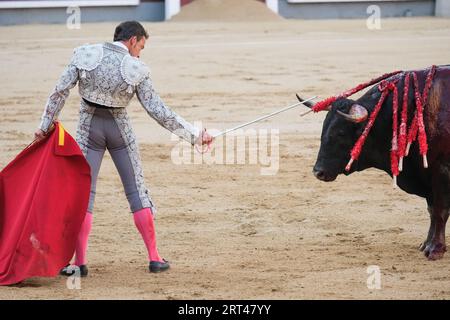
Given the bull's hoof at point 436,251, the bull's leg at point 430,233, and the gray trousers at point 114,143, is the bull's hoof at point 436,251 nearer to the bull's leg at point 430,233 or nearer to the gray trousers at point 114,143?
the bull's leg at point 430,233

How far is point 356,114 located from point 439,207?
0.58m

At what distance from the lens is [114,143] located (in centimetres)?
466

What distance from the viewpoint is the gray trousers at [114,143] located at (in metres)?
4.62

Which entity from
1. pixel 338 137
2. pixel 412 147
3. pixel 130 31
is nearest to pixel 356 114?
pixel 338 137

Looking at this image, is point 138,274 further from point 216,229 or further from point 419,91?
point 419,91

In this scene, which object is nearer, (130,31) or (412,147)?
(130,31)

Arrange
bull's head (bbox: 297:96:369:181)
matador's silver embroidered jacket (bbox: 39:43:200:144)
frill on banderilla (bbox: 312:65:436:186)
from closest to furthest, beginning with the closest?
matador's silver embroidered jacket (bbox: 39:43:200:144) → frill on banderilla (bbox: 312:65:436:186) → bull's head (bbox: 297:96:369:181)

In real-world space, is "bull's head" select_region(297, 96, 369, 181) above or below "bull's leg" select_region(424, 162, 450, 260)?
above

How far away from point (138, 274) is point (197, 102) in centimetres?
497

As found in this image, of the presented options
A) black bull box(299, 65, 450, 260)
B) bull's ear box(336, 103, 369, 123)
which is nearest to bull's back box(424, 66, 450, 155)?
black bull box(299, 65, 450, 260)

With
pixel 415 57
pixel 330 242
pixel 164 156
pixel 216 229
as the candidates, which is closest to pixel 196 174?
pixel 164 156

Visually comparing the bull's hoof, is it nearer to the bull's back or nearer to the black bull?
the black bull

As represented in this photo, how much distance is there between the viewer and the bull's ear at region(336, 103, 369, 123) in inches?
191

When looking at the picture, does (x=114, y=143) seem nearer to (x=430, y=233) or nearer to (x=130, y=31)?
(x=130, y=31)
